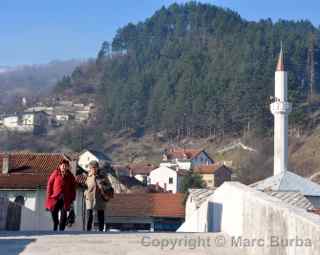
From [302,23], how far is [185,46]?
135 ft

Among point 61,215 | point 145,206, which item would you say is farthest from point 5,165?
point 61,215

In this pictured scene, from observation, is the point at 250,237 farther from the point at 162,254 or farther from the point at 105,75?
the point at 105,75

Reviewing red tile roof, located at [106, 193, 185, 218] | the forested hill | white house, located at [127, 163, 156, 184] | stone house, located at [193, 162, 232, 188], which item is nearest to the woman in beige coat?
red tile roof, located at [106, 193, 185, 218]

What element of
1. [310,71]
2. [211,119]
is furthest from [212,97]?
[310,71]

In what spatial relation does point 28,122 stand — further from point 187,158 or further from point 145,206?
point 145,206

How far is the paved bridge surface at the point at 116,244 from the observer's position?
29.0 feet

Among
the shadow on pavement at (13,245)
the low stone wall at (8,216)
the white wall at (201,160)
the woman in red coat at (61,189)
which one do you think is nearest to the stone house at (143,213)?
the low stone wall at (8,216)

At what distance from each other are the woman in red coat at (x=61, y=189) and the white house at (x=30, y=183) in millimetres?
Result: 23400

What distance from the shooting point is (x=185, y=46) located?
154 meters

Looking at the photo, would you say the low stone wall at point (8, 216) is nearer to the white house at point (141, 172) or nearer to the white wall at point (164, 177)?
the white wall at point (164, 177)

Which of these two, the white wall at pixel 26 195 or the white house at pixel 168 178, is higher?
the white house at pixel 168 178

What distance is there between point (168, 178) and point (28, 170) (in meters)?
52.3

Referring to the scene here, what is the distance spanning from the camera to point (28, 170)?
146ft

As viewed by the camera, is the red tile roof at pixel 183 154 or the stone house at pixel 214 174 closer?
the stone house at pixel 214 174
